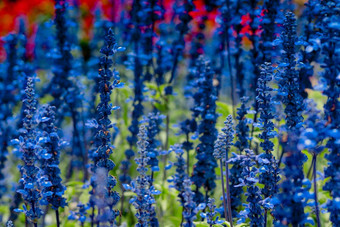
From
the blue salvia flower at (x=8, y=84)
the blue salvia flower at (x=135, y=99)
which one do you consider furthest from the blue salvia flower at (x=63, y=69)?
the blue salvia flower at (x=135, y=99)

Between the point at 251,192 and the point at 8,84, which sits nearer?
the point at 251,192

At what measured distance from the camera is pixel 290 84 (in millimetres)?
3186

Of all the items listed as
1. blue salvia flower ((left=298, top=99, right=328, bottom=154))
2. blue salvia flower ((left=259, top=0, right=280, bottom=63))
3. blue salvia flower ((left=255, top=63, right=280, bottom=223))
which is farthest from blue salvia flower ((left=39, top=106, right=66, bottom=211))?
blue salvia flower ((left=259, top=0, right=280, bottom=63))

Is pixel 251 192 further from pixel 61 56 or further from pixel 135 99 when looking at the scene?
pixel 61 56

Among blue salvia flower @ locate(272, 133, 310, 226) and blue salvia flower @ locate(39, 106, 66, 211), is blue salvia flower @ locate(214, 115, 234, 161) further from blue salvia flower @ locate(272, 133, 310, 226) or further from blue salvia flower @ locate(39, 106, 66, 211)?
blue salvia flower @ locate(39, 106, 66, 211)

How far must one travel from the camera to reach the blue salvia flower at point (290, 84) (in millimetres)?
3123

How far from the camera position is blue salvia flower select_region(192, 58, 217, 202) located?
4.10 metres

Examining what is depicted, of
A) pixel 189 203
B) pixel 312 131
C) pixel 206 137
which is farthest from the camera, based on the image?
→ pixel 206 137

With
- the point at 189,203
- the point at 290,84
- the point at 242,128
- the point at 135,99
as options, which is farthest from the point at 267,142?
the point at 135,99

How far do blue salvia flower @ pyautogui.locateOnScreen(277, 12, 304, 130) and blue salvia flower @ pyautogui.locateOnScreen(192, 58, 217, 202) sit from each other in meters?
0.95

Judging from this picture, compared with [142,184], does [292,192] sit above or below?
below

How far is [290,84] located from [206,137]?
1.21 metres

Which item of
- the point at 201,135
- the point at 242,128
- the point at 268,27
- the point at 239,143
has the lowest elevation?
the point at 239,143

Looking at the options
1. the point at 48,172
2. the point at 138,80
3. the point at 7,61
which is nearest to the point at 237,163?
the point at 48,172
